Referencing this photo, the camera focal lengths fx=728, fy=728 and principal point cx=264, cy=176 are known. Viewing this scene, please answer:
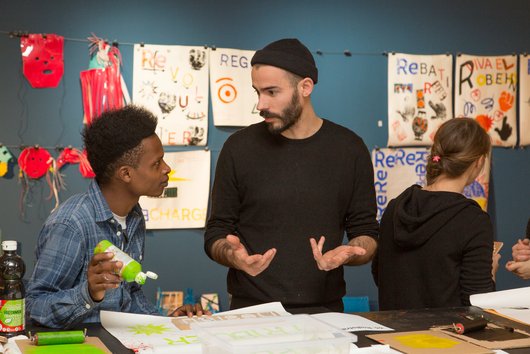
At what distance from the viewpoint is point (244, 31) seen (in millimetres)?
4027

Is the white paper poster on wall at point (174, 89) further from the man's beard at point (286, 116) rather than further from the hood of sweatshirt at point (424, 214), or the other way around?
the hood of sweatshirt at point (424, 214)

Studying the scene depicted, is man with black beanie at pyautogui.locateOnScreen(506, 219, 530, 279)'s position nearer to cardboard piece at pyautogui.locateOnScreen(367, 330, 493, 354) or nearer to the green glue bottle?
cardboard piece at pyautogui.locateOnScreen(367, 330, 493, 354)

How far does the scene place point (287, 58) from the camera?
246 cm

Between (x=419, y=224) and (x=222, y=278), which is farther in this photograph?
(x=222, y=278)

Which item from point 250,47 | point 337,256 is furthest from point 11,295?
point 250,47

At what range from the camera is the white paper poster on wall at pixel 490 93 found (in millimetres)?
4316

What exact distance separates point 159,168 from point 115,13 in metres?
1.91

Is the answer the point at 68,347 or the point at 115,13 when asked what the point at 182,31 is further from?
the point at 68,347

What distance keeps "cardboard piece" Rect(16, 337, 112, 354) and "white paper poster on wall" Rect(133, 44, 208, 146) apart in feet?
7.64

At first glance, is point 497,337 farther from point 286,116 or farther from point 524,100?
point 524,100

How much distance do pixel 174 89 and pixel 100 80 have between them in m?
0.39

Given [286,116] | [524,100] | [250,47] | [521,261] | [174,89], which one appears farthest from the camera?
[524,100]

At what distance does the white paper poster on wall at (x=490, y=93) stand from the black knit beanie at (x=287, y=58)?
2.07 metres

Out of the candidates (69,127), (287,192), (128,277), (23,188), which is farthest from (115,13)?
(128,277)
